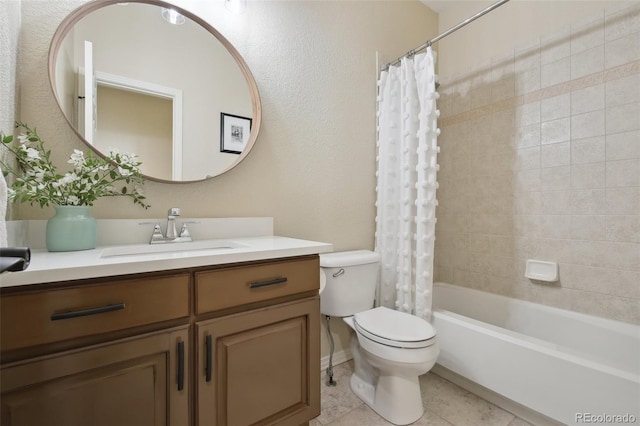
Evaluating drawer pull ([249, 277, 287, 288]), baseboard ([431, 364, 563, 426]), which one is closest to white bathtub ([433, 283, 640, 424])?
baseboard ([431, 364, 563, 426])

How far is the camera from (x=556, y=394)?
4.15ft

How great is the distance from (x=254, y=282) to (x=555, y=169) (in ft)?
6.51

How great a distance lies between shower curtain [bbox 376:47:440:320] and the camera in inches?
67.6

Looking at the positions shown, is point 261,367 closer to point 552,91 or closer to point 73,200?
point 73,200

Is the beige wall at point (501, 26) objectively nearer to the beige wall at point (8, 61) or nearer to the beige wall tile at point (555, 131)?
the beige wall tile at point (555, 131)

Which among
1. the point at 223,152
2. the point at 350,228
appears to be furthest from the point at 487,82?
the point at 223,152

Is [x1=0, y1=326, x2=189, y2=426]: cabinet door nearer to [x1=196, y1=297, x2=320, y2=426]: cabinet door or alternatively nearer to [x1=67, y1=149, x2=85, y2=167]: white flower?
[x1=196, y1=297, x2=320, y2=426]: cabinet door

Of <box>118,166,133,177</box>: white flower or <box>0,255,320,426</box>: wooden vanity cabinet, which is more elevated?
<box>118,166,133,177</box>: white flower

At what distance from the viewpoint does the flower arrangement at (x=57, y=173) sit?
3.23 ft

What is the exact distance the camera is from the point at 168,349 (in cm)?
88

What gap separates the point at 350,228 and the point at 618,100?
1688 millimetres

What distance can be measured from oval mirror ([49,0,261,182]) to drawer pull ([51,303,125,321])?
72 centimetres

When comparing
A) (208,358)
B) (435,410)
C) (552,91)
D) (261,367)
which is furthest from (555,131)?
(208,358)

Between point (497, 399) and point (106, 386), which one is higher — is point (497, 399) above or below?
below
